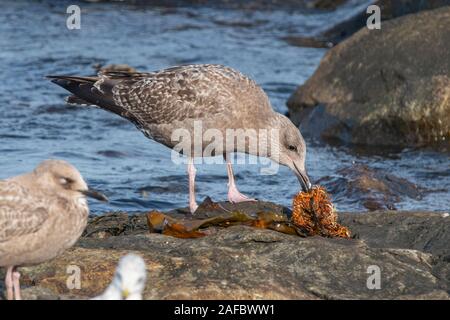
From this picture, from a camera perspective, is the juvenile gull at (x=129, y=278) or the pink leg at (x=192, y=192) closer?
the juvenile gull at (x=129, y=278)

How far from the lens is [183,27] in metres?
18.9

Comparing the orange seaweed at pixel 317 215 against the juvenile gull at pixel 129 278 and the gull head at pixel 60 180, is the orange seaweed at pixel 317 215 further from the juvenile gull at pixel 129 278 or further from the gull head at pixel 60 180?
the juvenile gull at pixel 129 278

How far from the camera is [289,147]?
849 centimetres

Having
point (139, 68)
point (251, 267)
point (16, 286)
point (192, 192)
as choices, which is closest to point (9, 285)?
point (16, 286)

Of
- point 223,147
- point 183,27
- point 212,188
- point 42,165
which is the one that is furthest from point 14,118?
point 42,165

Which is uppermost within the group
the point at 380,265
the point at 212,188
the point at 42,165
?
the point at 42,165

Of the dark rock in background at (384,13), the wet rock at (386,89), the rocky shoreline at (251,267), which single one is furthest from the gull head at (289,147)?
the dark rock in background at (384,13)

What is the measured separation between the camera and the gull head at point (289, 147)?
27.7 feet

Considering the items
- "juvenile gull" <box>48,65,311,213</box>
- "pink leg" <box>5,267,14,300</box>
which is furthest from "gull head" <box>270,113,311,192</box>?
"pink leg" <box>5,267,14,300</box>

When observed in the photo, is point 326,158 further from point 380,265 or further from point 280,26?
point 280,26

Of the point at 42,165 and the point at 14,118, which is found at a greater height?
the point at 42,165

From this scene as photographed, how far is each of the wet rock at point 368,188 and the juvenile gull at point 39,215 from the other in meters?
4.68

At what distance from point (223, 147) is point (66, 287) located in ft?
9.70

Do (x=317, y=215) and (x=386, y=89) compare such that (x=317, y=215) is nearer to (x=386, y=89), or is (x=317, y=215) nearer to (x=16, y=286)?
(x=16, y=286)
